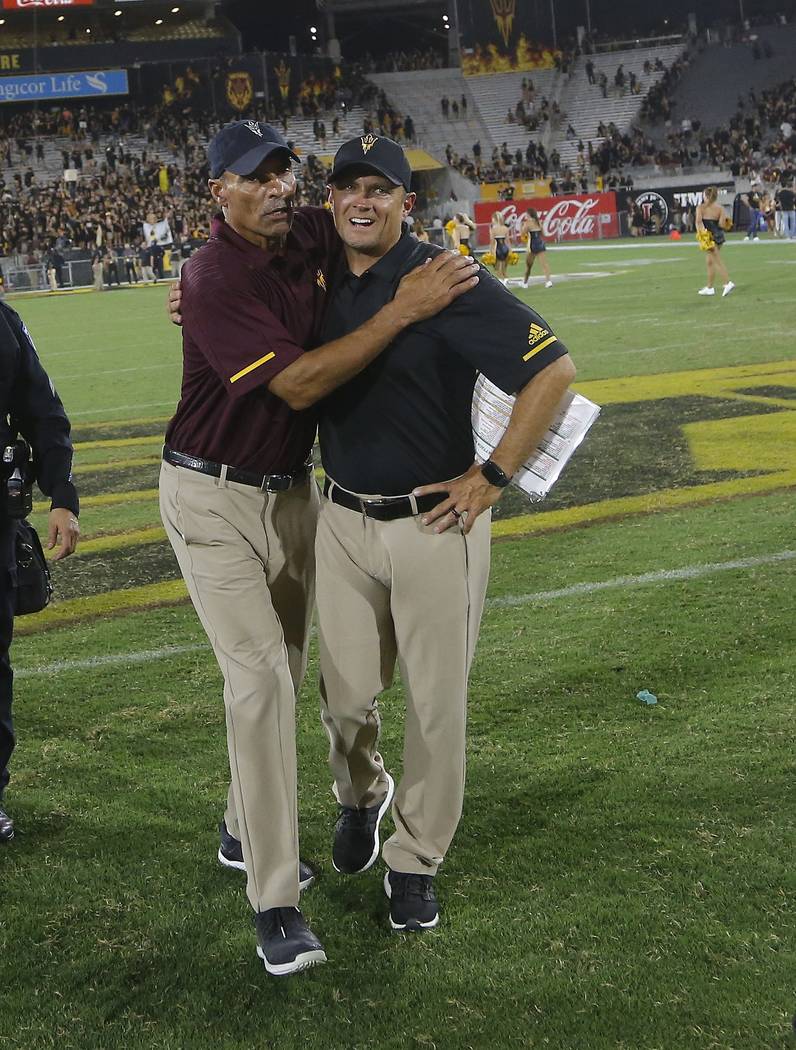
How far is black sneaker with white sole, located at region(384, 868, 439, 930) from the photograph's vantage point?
3105 millimetres

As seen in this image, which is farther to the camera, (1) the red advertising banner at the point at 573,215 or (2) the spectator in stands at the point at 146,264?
(1) the red advertising banner at the point at 573,215

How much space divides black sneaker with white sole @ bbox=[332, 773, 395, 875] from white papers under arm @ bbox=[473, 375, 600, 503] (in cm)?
104

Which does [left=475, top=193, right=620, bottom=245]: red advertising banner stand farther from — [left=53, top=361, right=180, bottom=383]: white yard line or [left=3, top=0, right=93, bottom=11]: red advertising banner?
[left=53, top=361, right=180, bottom=383]: white yard line

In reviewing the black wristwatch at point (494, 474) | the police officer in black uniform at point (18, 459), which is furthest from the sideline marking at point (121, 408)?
the black wristwatch at point (494, 474)

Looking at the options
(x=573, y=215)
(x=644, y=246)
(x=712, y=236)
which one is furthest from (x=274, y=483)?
(x=573, y=215)

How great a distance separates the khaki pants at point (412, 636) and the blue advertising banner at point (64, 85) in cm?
5000

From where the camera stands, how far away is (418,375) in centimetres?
303

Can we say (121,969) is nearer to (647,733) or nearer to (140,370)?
(647,733)

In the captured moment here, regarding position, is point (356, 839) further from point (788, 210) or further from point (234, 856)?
point (788, 210)

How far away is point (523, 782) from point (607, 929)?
2.91 feet

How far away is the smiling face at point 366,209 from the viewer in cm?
299

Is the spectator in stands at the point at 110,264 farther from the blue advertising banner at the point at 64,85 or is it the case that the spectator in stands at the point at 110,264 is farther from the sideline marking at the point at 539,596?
the sideline marking at the point at 539,596

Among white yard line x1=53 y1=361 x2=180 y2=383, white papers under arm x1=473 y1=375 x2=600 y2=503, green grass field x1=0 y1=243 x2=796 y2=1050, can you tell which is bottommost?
green grass field x1=0 y1=243 x2=796 y2=1050

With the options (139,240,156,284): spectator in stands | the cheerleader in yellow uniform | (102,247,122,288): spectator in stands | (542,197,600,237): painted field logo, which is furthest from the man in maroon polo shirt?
(542,197,600,237): painted field logo
